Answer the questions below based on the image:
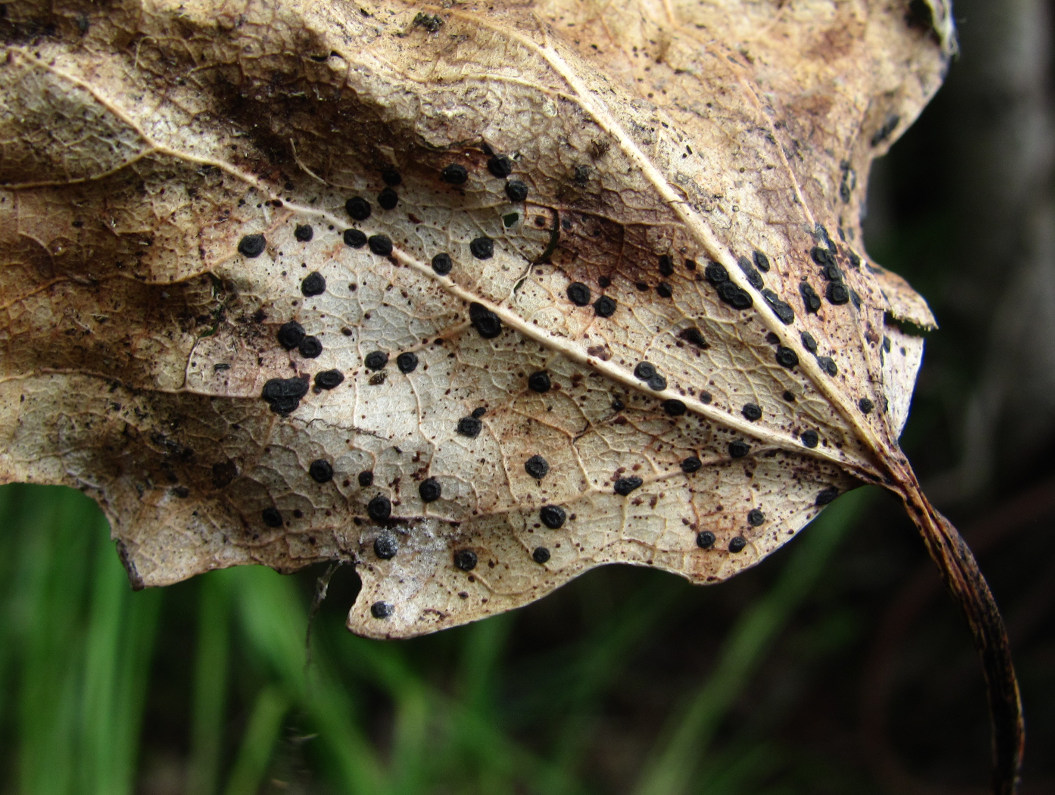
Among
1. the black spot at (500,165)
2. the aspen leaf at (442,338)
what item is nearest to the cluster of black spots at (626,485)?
the aspen leaf at (442,338)

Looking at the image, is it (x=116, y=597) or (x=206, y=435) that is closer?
(x=206, y=435)

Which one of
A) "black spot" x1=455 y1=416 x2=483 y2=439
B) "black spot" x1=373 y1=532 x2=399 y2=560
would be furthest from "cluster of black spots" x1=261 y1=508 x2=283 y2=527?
"black spot" x1=455 y1=416 x2=483 y2=439

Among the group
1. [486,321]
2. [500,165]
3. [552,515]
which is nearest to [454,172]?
[500,165]

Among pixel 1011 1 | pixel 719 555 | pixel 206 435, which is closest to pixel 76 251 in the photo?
pixel 206 435

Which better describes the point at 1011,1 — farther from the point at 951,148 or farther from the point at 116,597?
the point at 116,597

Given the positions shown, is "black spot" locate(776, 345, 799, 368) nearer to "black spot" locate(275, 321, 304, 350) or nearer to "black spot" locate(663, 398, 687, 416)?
"black spot" locate(663, 398, 687, 416)
